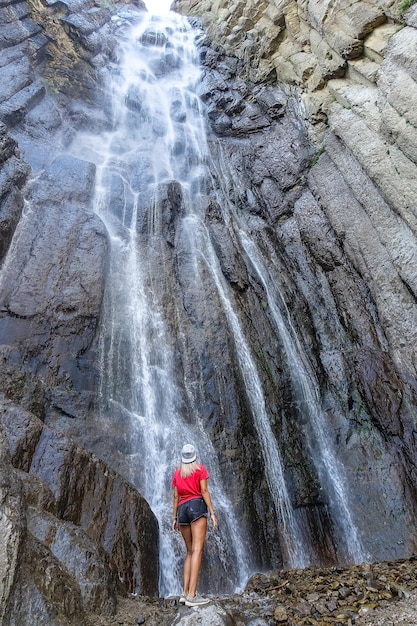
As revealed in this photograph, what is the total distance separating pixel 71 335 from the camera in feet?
36.0

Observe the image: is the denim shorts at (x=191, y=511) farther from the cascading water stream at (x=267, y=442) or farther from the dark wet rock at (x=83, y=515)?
the cascading water stream at (x=267, y=442)

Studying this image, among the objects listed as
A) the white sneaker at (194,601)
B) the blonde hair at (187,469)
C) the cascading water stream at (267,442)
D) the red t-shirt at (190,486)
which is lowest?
the cascading water stream at (267,442)

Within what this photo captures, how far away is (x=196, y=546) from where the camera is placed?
491 centimetres

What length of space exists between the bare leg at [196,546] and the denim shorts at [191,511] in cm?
6

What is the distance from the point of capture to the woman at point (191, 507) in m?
4.92

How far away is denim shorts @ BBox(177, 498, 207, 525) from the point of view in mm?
5008

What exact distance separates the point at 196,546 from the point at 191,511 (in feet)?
1.25

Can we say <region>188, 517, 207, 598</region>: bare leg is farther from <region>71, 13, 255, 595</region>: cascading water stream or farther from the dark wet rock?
<region>71, 13, 255, 595</region>: cascading water stream

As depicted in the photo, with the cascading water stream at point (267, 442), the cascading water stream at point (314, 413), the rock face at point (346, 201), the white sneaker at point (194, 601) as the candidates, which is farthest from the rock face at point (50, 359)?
the cascading water stream at point (314, 413)

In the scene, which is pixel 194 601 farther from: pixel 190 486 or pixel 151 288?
pixel 151 288

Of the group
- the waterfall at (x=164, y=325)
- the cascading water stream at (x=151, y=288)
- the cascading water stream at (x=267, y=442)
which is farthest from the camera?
the cascading water stream at (x=267, y=442)

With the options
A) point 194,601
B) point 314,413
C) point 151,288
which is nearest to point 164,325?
point 151,288

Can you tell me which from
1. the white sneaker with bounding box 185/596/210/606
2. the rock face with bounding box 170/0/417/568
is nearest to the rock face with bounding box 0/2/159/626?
the white sneaker with bounding box 185/596/210/606

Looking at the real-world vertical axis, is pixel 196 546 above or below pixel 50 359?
above
